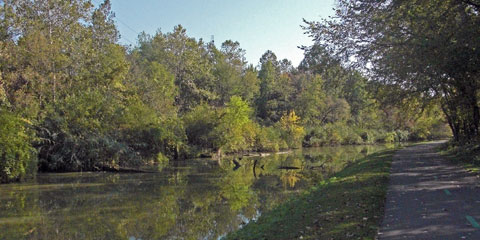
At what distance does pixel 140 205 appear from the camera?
16.5 metres

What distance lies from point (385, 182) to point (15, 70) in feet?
102

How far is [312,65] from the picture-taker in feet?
71.4

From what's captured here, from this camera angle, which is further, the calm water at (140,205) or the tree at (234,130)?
the tree at (234,130)

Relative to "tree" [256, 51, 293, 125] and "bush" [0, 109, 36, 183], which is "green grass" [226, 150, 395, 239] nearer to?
"bush" [0, 109, 36, 183]

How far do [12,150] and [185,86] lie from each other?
160 feet

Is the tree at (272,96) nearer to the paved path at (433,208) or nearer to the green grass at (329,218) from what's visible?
the paved path at (433,208)

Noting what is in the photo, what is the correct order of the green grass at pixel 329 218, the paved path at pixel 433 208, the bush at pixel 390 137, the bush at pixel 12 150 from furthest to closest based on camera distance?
the bush at pixel 390 137, the bush at pixel 12 150, the green grass at pixel 329 218, the paved path at pixel 433 208

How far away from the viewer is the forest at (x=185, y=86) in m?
16.5

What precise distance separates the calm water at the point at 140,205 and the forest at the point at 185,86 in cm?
515

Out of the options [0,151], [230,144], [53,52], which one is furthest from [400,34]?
[230,144]

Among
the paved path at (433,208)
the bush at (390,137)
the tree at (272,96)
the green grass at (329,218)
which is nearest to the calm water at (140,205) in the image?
the green grass at (329,218)

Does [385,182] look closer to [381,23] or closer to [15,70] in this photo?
[381,23]

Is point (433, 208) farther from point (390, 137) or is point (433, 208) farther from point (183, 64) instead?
point (390, 137)

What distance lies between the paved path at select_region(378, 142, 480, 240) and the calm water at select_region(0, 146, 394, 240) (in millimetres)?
4627
